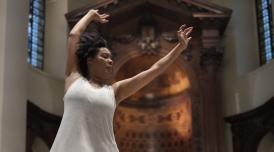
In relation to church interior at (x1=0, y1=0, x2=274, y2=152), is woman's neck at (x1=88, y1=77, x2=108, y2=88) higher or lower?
higher

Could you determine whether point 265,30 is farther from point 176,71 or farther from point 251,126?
point 251,126

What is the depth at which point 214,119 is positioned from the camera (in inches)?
589

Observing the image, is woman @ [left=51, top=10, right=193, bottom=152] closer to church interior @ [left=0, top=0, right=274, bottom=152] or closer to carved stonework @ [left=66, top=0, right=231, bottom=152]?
church interior @ [left=0, top=0, right=274, bottom=152]

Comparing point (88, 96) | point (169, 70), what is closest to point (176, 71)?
point (169, 70)

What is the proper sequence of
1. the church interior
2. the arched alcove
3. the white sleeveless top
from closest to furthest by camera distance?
1. the white sleeveless top
2. the church interior
3. the arched alcove

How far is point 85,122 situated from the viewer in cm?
296

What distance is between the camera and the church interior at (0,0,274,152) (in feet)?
47.8

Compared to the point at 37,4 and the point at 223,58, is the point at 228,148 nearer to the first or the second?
the point at 223,58

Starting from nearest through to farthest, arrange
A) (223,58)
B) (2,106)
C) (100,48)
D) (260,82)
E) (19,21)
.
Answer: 1. (100,48)
2. (2,106)
3. (19,21)
4. (260,82)
5. (223,58)

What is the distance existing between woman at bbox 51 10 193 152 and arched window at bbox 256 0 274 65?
40.7 ft

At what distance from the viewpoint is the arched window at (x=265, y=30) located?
15.4 metres

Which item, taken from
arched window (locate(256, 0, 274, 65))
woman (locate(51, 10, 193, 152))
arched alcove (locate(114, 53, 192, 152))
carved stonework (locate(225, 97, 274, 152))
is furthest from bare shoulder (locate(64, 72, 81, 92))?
arched window (locate(256, 0, 274, 65))

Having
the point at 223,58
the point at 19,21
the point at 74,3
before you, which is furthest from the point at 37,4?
the point at 223,58

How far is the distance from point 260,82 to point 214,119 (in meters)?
1.34
